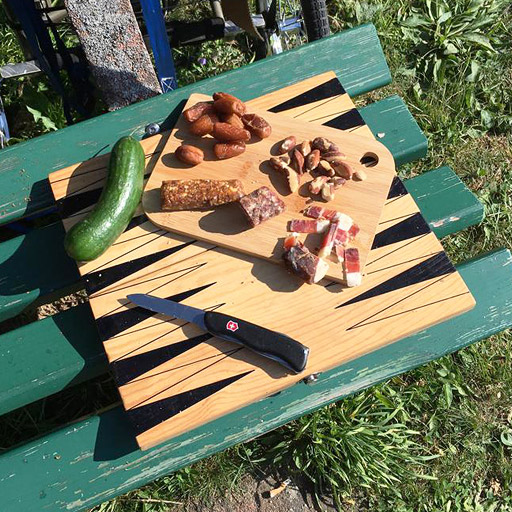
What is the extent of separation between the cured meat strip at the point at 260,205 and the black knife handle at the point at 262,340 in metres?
0.43

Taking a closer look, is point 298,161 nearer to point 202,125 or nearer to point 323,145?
point 323,145

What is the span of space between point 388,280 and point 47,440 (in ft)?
5.26

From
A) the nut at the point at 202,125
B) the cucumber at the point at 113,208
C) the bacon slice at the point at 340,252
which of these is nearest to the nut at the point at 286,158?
the nut at the point at 202,125

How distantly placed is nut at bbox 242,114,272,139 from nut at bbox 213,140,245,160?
96 millimetres

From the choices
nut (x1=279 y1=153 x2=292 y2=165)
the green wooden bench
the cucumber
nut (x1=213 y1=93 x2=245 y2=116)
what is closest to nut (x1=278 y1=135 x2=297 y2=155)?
nut (x1=279 y1=153 x2=292 y2=165)

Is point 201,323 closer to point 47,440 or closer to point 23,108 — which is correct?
point 47,440

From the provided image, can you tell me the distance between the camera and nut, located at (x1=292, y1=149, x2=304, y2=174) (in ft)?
8.50

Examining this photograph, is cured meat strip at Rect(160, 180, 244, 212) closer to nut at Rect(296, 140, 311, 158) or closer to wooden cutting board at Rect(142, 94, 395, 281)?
wooden cutting board at Rect(142, 94, 395, 281)

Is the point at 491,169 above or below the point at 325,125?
below

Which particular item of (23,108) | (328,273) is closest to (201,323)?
(328,273)

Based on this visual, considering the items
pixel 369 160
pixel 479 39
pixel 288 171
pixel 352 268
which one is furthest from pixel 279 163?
pixel 479 39

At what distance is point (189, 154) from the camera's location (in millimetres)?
2596

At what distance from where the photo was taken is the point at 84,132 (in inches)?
112

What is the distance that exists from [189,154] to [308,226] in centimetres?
62
